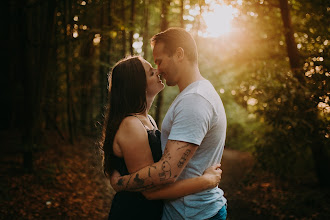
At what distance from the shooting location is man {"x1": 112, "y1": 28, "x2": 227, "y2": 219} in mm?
1909

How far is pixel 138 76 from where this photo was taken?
2541 millimetres

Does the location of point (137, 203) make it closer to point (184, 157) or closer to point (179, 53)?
point (184, 157)

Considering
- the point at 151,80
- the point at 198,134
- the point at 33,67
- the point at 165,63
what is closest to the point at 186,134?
the point at 198,134

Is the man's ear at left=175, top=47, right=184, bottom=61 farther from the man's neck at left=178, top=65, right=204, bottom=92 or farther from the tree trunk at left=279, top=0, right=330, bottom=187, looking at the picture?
the tree trunk at left=279, top=0, right=330, bottom=187

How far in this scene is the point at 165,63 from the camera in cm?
243

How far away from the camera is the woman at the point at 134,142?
212 cm

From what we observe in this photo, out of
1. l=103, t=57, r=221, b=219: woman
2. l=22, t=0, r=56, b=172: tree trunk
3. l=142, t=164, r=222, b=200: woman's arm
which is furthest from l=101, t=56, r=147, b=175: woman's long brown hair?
l=22, t=0, r=56, b=172: tree trunk

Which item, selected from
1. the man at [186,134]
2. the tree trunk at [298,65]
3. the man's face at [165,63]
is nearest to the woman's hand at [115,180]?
the man at [186,134]

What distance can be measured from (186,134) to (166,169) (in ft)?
0.95

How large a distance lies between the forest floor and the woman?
2.44 meters

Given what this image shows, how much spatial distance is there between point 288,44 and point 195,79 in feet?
16.0

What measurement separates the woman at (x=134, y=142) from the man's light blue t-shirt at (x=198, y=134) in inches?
3.3

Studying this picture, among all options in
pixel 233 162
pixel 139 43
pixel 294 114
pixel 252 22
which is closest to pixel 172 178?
pixel 294 114

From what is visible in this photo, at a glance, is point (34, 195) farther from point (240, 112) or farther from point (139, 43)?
point (240, 112)
